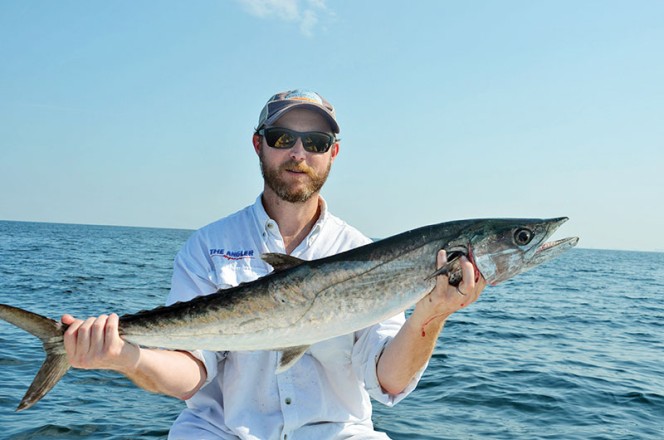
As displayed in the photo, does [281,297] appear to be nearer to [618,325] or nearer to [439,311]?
[439,311]

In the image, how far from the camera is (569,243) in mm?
3775

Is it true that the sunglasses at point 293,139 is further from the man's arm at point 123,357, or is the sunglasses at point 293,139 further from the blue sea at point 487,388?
the blue sea at point 487,388

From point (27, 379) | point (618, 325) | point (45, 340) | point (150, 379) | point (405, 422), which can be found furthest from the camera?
point (618, 325)

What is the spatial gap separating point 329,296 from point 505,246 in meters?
1.14

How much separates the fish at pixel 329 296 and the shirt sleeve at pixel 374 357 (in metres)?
0.60

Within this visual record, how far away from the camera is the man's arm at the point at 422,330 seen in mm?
3686

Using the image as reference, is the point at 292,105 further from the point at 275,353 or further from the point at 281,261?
the point at 275,353

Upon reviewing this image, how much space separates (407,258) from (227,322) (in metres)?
1.17

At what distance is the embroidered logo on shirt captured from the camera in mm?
4570

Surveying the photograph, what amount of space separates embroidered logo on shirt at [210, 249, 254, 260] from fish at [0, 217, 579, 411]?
0.74 m

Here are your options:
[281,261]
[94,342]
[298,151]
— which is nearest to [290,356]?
[281,261]

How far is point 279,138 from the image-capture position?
4660 mm

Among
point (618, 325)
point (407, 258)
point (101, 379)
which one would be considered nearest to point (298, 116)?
point (407, 258)

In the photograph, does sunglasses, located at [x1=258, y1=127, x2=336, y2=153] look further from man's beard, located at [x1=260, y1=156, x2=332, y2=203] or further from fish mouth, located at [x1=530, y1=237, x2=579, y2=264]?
fish mouth, located at [x1=530, y1=237, x2=579, y2=264]
